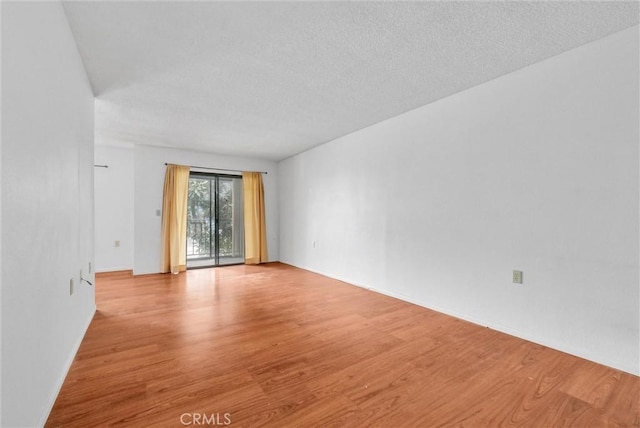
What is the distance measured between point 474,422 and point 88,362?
8.40 feet

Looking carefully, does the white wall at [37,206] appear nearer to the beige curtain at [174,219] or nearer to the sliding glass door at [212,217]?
the beige curtain at [174,219]

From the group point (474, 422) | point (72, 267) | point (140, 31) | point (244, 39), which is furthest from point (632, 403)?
point (140, 31)

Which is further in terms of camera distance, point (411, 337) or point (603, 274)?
point (411, 337)

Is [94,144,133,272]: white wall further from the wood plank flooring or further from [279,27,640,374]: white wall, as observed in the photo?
[279,27,640,374]: white wall

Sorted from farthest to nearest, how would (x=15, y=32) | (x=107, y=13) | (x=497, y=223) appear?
(x=497, y=223) → (x=107, y=13) → (x=15, y=32)

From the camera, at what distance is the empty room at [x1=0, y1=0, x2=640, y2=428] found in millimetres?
1528

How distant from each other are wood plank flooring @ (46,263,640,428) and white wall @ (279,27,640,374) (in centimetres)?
30

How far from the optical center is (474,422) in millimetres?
1516

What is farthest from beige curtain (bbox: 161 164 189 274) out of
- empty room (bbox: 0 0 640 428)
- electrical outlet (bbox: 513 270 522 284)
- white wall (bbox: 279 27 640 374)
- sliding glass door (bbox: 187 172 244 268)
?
electrical outlet (bbox: 513 270 522 284)

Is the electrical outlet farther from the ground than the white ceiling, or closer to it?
closer to it

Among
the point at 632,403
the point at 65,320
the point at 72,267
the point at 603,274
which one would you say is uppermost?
the point at 72,267

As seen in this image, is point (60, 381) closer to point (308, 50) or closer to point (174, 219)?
point (308, 50)

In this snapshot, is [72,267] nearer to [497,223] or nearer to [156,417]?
[156,417]

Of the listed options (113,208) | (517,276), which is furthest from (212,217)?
(517,276)
